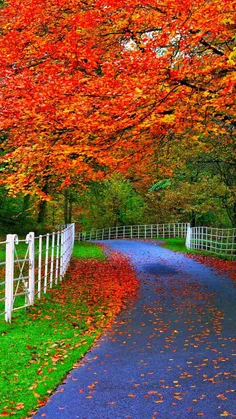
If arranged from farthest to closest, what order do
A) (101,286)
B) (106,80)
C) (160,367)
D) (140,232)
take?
(140,232) < (101,286) < (106,80) < (160,367)

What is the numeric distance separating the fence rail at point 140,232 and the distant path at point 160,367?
3670 cm

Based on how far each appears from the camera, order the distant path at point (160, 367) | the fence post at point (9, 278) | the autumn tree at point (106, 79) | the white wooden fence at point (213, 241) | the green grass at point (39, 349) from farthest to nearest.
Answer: the white wooden fence at point (213, 241) → the autumn tree at point (106, 79) → the fence post at point (9, 278) → the green grass at point (39, 349) → the distant path at point (160, 367)

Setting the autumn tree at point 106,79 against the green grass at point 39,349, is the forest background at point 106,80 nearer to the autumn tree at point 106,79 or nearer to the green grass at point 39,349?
the autumn tree at point 106,79

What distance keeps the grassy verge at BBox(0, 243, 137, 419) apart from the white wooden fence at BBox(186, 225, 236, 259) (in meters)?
12.3

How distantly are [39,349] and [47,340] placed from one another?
60cm

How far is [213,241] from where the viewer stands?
2812 centimetres

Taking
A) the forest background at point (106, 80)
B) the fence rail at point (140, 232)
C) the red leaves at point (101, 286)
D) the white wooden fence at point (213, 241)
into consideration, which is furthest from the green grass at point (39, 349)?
the fence rail at point (140, 232)

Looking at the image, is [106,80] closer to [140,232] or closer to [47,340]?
[47,340]

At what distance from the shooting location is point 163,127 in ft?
44.7

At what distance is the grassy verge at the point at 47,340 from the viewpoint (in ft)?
18.4

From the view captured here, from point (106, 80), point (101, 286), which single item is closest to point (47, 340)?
point (101, 286)

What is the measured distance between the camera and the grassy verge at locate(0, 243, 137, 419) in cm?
561

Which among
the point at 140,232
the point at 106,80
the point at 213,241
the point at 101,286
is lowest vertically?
the point at 140,232

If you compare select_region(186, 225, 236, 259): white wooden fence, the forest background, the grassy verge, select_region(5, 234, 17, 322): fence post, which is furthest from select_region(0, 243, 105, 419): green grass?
select_region(186, 225, 236, 259): white wooden fence
